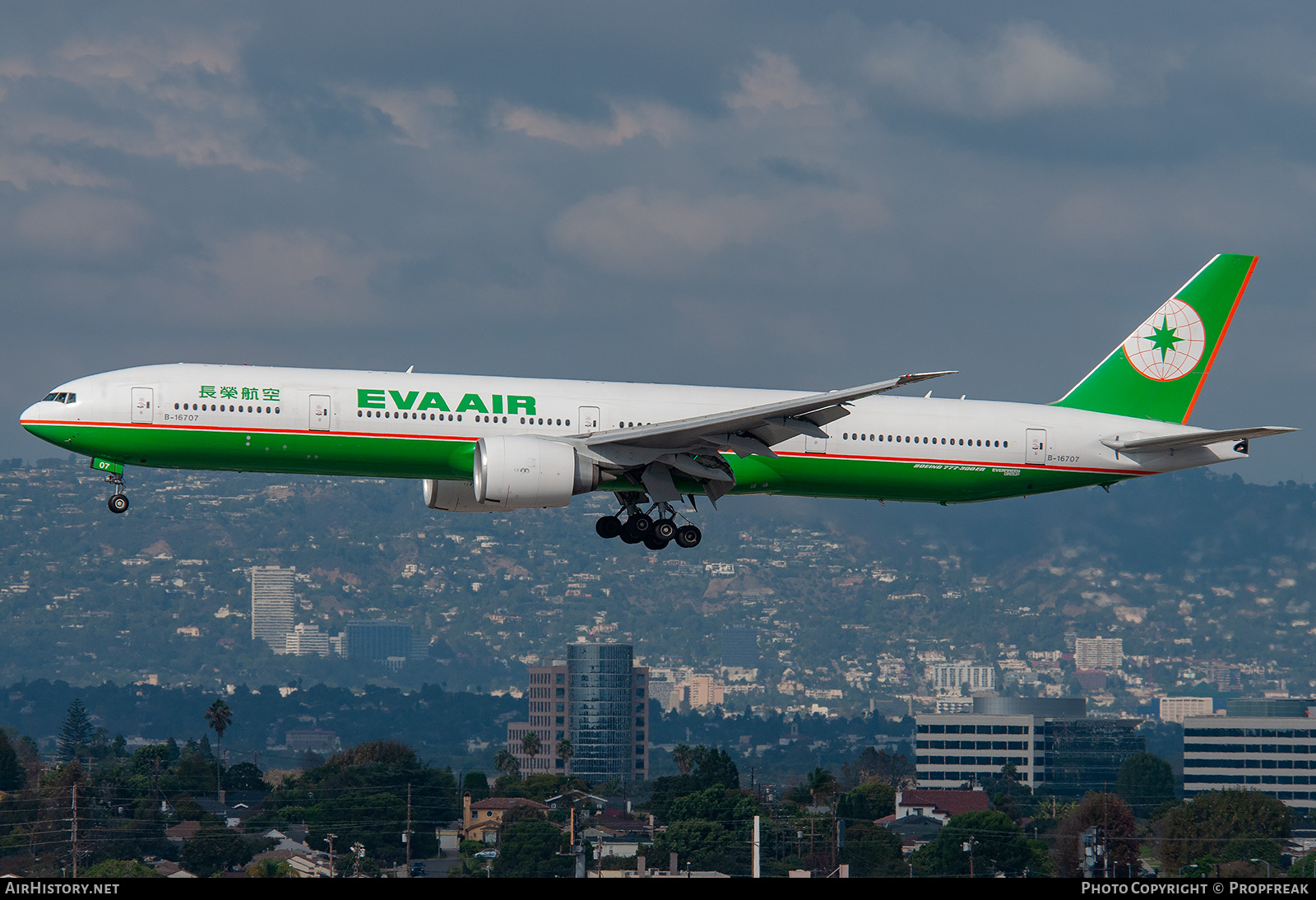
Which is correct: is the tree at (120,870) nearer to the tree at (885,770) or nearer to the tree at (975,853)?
the tree at (975,853)

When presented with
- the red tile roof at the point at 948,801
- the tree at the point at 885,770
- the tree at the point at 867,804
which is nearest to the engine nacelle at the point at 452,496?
the tree at the point at 867,804

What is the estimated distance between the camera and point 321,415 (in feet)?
139

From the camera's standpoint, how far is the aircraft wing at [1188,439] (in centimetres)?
4541

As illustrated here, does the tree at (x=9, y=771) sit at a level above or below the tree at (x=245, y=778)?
above

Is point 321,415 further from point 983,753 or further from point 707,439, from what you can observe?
point 983,753

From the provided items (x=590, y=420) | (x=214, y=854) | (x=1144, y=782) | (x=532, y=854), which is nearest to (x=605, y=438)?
(x=590, y=420)

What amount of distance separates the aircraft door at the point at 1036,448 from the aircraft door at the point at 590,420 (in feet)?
42.6

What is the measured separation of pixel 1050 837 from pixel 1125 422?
73.5 meters

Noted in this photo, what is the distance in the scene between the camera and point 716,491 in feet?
149

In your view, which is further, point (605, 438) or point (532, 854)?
point (532, 854)

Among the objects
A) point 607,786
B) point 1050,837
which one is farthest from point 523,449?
point 607,786

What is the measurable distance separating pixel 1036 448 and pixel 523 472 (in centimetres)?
1597
